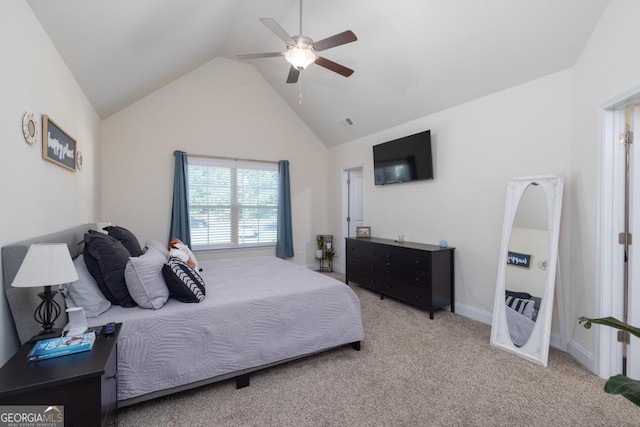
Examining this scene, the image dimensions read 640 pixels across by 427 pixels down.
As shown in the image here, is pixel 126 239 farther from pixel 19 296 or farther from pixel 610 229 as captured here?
pixel 610 229

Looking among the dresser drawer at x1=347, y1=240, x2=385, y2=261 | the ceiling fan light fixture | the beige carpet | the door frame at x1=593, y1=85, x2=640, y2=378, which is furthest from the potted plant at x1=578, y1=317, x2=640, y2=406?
the dresser drawer at x1=347, y1=240, x2=385, y2=261

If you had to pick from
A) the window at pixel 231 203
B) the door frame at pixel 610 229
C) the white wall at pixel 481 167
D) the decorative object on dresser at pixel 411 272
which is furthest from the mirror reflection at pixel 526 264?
the window at pixel 231 203

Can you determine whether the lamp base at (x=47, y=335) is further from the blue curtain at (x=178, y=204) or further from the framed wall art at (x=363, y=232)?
the framed wall art at (x=363, y=232)

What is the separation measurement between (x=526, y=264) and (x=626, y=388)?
1809 mm

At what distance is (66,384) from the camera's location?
3.84ft

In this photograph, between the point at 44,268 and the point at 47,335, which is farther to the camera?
the point at 47,335

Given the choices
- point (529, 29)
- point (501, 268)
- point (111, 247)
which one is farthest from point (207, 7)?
point (501, 268)

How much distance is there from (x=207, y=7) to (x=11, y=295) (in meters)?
2.91

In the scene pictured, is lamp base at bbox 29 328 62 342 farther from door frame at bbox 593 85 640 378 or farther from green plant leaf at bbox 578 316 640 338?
door frame at bbox 593 85 640 378

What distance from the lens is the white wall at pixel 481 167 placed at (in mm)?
2691

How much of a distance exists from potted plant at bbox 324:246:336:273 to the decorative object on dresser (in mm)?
1365

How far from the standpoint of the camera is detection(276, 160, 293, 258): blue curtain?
17.8 ft

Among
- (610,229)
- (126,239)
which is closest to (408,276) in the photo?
(610,229)

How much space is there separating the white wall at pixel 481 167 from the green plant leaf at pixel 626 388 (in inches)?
72.5
